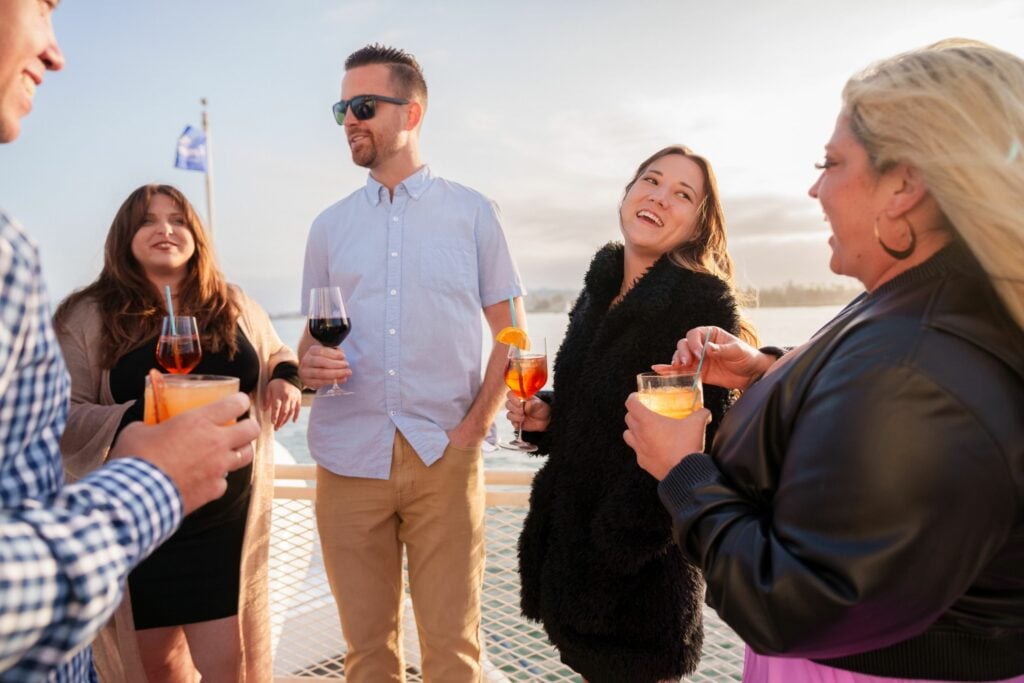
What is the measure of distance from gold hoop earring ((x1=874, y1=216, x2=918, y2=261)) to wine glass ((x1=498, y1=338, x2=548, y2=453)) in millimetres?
1335

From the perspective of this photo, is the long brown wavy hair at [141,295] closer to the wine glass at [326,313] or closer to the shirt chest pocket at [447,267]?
the wine glass at [326,313]

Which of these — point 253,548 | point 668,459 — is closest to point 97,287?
point 253,548

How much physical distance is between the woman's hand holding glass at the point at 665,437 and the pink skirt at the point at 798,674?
0.44m

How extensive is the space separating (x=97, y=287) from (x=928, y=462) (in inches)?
117

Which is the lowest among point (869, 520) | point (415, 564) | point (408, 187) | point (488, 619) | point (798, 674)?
point (488, 619)

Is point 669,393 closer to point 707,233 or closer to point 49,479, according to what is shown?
point 707,233

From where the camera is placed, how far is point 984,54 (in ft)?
3.75

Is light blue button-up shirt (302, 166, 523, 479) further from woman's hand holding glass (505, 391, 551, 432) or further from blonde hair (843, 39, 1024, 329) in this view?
blonde hair (843, 39, 1024, 329)

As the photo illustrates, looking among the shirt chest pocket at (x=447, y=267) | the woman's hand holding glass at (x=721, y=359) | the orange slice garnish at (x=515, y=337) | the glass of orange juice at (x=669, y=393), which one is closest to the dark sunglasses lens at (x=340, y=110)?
the shirt chest pocket at (x=447, y=267)

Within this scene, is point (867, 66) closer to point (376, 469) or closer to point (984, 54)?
point (984, 54)

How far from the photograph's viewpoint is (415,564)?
282 centimetres

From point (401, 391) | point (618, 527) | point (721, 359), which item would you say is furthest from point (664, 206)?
point (401, 391)

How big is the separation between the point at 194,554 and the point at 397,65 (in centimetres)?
223

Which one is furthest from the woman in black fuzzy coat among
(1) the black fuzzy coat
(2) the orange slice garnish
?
(2) the orange slice garnish
